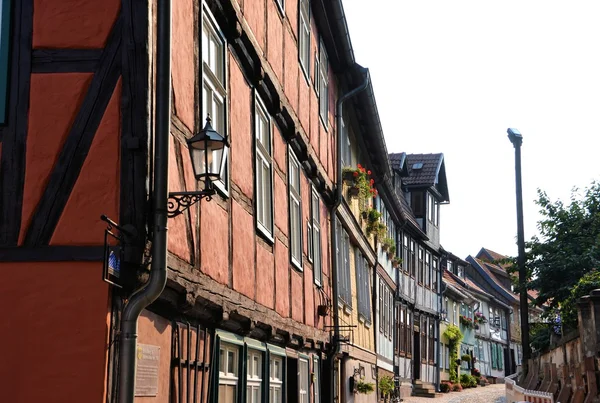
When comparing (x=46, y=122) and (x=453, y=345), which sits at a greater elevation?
(x=453, y=345)

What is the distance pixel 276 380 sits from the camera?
11.1m

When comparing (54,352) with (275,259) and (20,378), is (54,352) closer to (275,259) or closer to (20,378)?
(20,378)

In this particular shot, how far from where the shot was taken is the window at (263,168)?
33.1 ft

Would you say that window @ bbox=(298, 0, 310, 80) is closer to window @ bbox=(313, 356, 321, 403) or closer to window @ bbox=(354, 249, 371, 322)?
window @ bbox=(313, 356, 321, 403)

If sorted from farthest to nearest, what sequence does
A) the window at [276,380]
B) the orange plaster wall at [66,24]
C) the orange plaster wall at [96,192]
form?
the window at [276,380] < the orange plaster wall at [66,24] < the orange plaster wall at [96,192]

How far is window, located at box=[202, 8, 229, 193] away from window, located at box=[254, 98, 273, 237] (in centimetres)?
136

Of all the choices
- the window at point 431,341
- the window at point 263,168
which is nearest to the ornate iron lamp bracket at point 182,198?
the window at point 263,168

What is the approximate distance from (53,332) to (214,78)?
3.31 meters

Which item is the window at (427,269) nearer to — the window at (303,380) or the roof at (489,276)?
the window at (303,380)

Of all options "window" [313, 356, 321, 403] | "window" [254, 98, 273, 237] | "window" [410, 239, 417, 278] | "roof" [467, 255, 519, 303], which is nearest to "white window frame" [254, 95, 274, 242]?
"window" [254, 98, 273, 237]

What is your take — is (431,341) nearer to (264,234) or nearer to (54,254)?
(264,234)

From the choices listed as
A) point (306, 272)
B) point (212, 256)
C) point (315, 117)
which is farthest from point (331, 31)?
point (212, 256)

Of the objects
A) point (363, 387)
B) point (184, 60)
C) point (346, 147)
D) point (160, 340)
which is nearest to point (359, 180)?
point (346, 147)

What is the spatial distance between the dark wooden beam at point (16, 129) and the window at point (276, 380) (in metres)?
5.30
